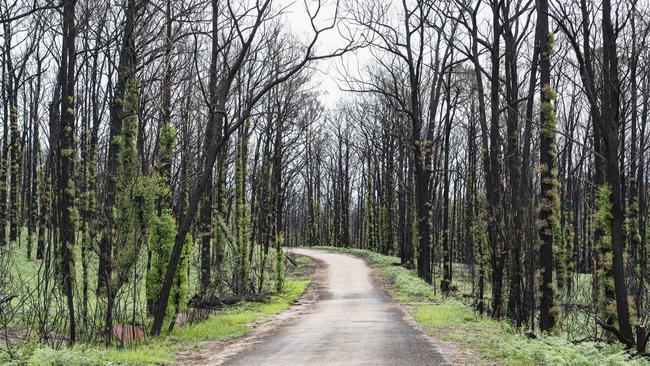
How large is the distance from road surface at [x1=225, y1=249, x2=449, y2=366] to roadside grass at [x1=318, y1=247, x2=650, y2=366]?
651mm

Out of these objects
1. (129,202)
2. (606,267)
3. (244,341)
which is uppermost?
(129,202)

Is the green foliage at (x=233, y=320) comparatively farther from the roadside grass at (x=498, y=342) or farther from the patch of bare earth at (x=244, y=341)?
the roadside grass at (x=498, y=342)

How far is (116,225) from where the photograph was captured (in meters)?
13.2

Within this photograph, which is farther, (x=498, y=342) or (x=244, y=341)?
(x=244, y=341)

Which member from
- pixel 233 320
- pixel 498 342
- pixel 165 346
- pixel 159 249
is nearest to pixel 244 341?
pixel 165 346

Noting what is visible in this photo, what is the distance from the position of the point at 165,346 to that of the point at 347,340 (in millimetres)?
3585

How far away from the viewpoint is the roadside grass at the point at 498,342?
27.1 ft

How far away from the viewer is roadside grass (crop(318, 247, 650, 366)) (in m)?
8.27

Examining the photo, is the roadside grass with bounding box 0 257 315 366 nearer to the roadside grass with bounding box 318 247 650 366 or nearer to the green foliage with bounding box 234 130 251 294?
the green foliage with bounding box 234 130 251 294

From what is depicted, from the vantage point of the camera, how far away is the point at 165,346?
11.0m

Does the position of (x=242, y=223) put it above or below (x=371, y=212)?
below

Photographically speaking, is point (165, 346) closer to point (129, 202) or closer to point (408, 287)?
point (129, 202)

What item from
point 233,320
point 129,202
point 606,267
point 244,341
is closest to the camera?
point 244,341

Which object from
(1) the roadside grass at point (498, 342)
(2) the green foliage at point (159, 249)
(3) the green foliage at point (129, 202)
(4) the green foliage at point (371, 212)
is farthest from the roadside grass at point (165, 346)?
(4) the green foliage at point (371, 212)
